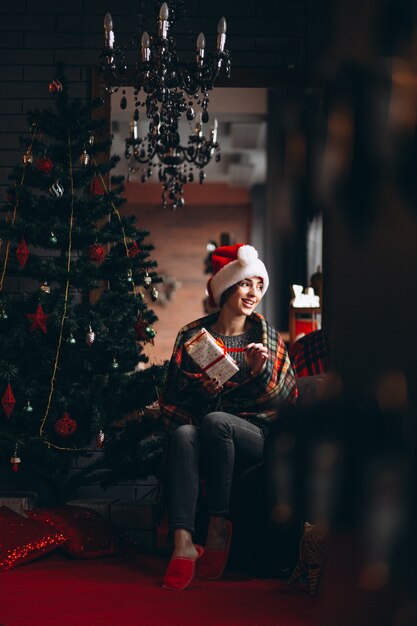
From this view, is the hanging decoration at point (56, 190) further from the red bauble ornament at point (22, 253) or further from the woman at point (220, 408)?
the woman at point (220, 408)

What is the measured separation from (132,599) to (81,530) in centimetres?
69

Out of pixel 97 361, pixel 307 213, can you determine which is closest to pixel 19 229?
pixel 97 361

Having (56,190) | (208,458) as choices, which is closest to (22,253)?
(56,190)

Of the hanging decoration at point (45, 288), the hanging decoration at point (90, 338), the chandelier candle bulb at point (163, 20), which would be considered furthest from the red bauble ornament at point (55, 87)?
the hanging decoration at point (90, 338)

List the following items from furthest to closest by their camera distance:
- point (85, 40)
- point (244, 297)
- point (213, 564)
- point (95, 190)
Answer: point (85, 40) < point (95, 190) < point (244, 297) < point (213, 564)

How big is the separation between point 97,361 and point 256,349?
0.81 meters

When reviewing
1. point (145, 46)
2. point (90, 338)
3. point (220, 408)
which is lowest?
Answer: point (220, 408)

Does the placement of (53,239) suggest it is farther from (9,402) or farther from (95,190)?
(9,402)

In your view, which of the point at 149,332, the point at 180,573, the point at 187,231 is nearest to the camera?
the point at 180,573

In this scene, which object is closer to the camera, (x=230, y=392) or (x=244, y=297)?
(x=230, y=392)

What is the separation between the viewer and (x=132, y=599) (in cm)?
243

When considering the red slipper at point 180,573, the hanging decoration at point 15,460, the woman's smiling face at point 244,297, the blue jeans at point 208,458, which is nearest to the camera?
the red slipper at point 180,573

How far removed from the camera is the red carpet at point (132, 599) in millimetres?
2178

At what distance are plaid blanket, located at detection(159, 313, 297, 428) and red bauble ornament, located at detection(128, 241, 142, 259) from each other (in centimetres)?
58
